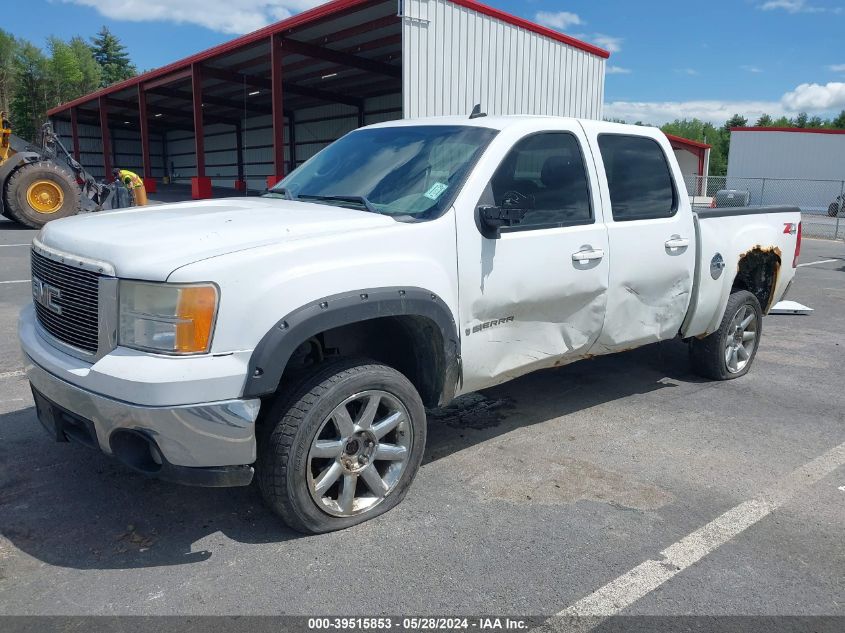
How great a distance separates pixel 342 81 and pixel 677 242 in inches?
1030

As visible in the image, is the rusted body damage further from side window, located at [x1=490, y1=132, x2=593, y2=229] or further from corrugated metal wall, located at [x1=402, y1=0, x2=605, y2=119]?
corrugated metal wall, located at [x1=402, y1=0, x2=605, y2=119]

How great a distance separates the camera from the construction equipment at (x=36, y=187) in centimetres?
1652

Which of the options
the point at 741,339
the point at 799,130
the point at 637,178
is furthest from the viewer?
the point at 799,130

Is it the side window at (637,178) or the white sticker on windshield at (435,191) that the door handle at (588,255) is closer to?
the side window at (637,178)

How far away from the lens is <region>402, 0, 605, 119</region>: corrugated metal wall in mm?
15258

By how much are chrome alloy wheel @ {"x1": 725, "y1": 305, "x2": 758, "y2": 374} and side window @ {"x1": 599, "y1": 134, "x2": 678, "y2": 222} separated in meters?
1.34

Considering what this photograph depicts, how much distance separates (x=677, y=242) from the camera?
4.70m

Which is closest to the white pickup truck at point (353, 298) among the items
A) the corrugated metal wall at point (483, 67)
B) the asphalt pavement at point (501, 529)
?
the asphalt pavement at point (501, 529)

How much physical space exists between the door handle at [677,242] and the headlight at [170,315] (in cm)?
316

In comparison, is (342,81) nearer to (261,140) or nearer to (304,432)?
(261,140)

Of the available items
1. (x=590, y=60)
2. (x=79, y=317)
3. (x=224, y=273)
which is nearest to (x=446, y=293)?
(x=224, y=273)

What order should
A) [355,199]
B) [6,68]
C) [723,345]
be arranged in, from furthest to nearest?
[6,68] → [723,345] → [355,199]

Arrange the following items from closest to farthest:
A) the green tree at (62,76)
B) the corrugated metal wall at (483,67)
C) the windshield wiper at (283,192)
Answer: the windshield wiper at (283,192)
the corrugated metal wall at (483,67)
the green tree at (62,76)

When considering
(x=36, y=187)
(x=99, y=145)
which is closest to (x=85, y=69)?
(x=99, y=145)
